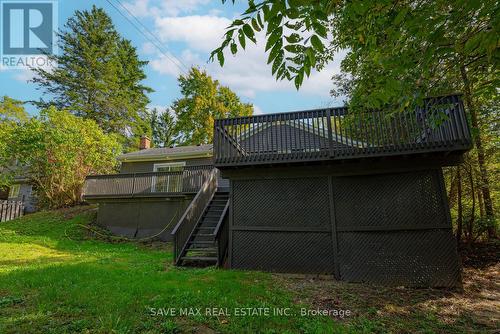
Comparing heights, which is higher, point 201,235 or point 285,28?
point 285,28

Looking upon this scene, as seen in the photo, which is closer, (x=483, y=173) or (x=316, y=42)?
(x=316, y=42)

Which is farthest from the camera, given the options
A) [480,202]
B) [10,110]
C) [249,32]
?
[10,110]

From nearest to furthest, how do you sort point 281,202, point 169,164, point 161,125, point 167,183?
point 281,202 < point 167,183 < point 169,164 < point 161,125

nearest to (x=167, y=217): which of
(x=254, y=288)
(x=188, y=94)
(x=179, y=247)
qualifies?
(x=179, y=247)

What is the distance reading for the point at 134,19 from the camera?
10.9 metres

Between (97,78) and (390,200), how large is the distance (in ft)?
96.5

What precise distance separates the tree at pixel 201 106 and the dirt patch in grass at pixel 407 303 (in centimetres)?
2121

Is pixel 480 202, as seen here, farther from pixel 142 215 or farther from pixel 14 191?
pixel 14 191

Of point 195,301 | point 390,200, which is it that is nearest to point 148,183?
point 195,301

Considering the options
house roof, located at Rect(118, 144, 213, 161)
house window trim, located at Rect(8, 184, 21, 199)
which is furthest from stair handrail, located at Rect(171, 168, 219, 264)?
house window trim, located at Rect(8, 184, 21, 199)

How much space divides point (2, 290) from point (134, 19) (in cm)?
1018

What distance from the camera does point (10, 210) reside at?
649 inches

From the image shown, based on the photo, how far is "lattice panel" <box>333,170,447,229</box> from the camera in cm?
567

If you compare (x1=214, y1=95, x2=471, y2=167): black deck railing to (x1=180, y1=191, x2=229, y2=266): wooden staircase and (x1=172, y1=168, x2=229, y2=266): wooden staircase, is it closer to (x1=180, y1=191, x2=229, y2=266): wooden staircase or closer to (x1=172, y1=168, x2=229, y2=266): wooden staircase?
(x1=172, y1=168, x2=229, y2=266): wooden staircase
